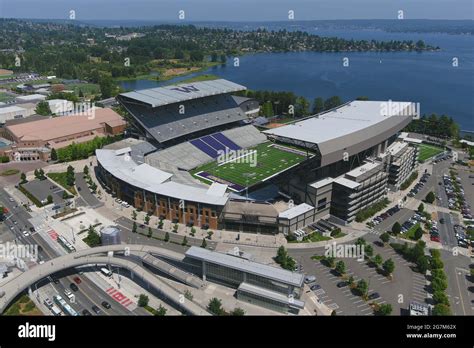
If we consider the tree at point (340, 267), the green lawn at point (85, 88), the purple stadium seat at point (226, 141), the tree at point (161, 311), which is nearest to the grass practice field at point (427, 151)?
the purple stadium seat at point (226, 141)

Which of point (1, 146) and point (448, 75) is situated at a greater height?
point (448, 75)

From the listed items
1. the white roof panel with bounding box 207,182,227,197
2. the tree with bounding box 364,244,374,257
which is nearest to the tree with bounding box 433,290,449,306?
the tree with bounding box 364,244,374,257

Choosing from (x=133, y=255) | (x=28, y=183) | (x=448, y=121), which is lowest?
(x=133, y=255)

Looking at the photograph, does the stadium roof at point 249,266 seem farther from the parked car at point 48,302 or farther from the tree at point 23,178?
the tree at point 23,178

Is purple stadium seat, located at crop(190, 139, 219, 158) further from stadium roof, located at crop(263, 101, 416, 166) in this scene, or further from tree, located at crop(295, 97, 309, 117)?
tree, located at crop(295, 97, 309, 117)
